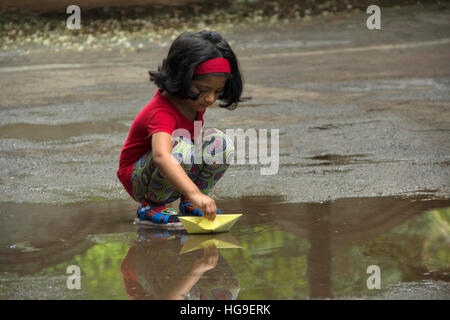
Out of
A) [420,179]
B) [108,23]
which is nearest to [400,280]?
[420,179]

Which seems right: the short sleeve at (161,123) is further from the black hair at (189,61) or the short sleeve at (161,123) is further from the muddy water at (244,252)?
the muddy water at (244,252)

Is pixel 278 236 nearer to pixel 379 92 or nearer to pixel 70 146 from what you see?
pixel 70 146

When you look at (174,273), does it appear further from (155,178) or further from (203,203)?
(155,178)

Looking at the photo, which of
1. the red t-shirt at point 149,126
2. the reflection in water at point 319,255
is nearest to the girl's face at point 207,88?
the red t-shirt at point 149,126

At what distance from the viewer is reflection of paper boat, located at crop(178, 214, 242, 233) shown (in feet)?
11.2

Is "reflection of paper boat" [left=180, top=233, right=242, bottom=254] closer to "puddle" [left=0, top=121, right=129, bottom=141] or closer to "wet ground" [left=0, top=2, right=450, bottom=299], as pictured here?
"wet ground" [left=0, top=2, right=450, bottom=299]

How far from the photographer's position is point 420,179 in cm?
435

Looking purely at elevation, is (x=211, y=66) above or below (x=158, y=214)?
above

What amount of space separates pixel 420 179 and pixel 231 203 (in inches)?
46.4

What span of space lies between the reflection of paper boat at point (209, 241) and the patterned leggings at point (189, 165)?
12.8 inches

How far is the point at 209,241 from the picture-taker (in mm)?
3352

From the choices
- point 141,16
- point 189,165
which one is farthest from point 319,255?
point 141,16

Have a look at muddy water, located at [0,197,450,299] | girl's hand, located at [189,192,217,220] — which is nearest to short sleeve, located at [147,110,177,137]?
girl's hand, located at [189,192,217,220]

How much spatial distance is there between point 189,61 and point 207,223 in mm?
767
